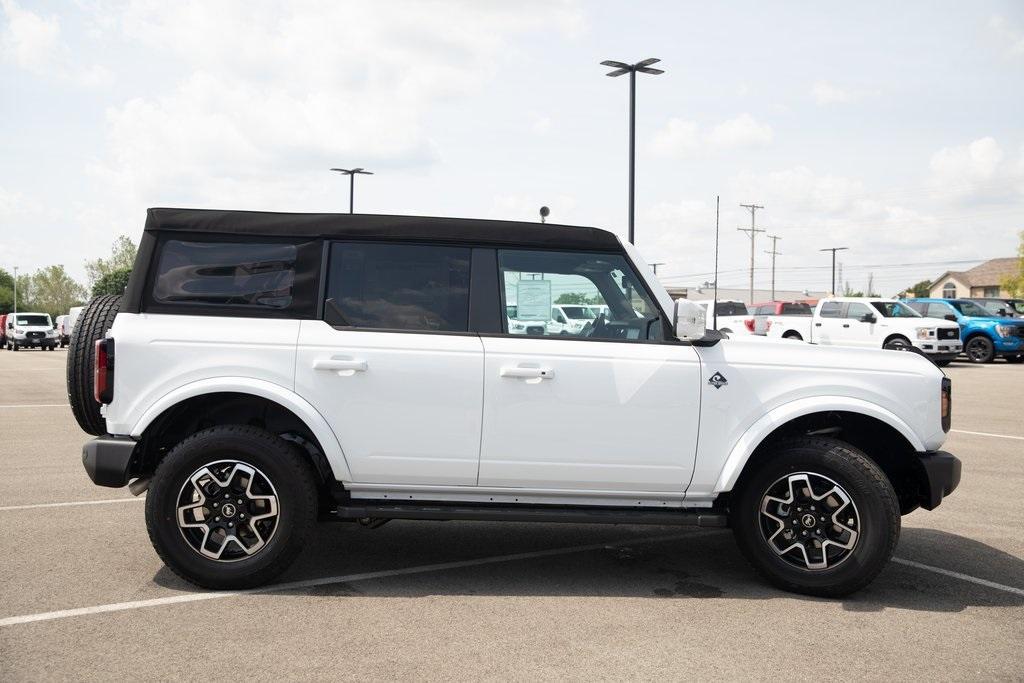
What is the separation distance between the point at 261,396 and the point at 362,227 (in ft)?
3.37

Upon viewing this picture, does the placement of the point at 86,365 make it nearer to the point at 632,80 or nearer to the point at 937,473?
the point at 937,473

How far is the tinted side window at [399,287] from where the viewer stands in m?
4.88

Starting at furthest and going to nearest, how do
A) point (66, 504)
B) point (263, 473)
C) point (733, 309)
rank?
1. point (733, 309)
2. point (66, 504)
3. point (263, 473)

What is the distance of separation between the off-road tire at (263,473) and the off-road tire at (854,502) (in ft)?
7.39

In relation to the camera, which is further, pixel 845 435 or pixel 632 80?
pixel 632 80

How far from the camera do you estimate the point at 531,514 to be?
4.74 m

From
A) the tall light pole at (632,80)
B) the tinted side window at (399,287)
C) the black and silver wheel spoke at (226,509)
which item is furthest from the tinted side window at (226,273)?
the tall light pole at (632,80)

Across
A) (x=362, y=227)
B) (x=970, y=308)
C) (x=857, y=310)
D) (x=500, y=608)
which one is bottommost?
(x=500, y=608)

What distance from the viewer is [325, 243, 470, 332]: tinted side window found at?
4.88 meters

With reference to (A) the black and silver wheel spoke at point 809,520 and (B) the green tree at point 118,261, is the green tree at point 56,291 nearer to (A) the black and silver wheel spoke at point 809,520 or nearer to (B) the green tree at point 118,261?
(B) the green tree at point 118,261

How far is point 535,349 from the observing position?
15.7ft

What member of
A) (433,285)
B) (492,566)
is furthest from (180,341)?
(492,566)

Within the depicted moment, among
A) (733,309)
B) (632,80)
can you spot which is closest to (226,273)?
(632,80)

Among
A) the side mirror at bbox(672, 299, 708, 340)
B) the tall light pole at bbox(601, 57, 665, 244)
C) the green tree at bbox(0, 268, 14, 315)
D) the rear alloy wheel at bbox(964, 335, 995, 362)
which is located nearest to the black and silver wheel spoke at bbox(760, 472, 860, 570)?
the side mirror at bbox(672, 299, 708, 340)
